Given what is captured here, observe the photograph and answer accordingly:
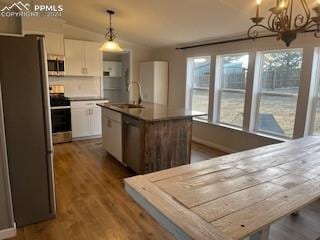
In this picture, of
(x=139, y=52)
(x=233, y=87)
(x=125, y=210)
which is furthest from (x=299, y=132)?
(x=139, y=52)

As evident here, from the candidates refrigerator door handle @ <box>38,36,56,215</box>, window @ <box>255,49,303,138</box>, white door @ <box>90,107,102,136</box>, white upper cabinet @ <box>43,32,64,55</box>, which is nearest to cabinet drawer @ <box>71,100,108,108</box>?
white door @ <box>90,107,102,136</box>

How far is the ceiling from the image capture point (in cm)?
324

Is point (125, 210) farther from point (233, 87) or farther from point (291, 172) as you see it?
point (233, 87)

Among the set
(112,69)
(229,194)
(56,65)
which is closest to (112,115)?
(56,65)

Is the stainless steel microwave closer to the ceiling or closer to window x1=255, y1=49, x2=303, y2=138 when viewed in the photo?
the ceiling

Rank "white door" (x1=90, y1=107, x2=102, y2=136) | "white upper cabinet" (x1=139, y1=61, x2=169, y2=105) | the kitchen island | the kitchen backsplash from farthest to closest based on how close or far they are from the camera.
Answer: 1. "white upper cabinet" (x1=139, y1=61, x2=169, y2=105)
2. the kitchen backsplash
3. "white door" (x1=90, y1=107, x2=102, y2=136)
4. the kitchen island

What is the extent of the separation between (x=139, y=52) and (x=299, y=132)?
438 centimetres

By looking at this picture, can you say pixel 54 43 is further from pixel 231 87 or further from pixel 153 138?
pixel 231 87

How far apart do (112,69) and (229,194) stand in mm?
6560

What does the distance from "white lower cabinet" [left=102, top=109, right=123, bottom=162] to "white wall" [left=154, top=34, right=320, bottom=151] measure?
140 cm

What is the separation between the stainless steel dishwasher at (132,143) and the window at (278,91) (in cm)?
226

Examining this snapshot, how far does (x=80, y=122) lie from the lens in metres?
5.21

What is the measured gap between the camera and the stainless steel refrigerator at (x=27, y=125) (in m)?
2.00

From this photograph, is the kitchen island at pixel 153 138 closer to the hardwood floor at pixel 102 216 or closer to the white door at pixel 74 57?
the hardwood floor at pixel 102 216
